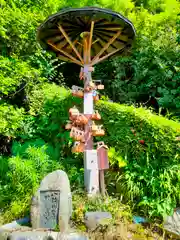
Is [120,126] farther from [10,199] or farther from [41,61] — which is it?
[41,61]

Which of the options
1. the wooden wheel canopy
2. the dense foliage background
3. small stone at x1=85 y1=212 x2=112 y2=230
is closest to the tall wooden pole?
the wooden wheel canopy

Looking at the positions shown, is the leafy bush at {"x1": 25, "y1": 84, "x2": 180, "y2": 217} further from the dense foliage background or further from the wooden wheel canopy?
the wooden wheel canopy

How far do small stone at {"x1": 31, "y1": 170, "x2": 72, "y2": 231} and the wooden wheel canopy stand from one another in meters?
2.00

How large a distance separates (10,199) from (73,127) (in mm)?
1595

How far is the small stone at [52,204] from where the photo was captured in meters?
3.04

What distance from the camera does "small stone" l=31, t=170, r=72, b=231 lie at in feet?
9.98

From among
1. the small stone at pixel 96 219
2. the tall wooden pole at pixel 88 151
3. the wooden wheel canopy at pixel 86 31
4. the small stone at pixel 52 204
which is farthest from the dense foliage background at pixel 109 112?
the wooden wheel canopy at pixel 86 31

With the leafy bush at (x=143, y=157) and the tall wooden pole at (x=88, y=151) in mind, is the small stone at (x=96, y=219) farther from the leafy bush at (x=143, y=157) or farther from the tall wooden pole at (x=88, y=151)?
the leafy bush at (x=143, y=157)

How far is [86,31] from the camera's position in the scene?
4254mm

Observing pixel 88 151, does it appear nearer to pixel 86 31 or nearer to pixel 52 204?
pixel 52 204

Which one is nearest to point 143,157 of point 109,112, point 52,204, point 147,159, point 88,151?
point 147,159

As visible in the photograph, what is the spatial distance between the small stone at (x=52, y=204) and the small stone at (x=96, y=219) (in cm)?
26

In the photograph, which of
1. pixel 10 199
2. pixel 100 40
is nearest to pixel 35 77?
pixel 100 40

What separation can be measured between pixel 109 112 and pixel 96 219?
1.90m
